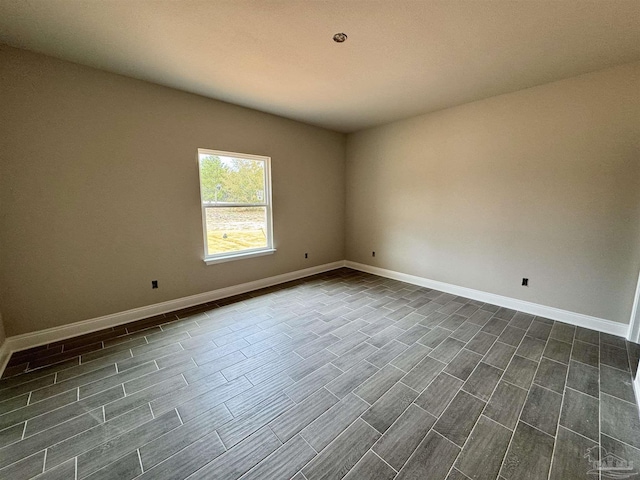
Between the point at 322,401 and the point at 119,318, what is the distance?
261cm

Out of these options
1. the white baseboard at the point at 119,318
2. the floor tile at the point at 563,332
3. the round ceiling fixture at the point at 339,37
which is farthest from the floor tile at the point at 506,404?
the white baseboard at the point at 119,318

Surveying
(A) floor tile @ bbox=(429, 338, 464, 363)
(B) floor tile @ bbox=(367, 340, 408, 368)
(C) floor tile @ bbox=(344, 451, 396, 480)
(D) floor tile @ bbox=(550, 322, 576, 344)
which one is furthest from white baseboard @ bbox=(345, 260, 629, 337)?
(C) floor tile @ bbox=(344, 451, 396, 480)

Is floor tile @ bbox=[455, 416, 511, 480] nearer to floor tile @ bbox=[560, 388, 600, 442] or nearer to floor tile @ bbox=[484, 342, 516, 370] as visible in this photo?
floor tile @ bbox=[560, 388, 600, 442]

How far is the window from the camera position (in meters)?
3.52

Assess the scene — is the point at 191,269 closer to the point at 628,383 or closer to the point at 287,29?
the point at 287,29

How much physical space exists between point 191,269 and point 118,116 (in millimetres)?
1923

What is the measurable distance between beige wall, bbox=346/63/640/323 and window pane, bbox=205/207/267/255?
233 cm

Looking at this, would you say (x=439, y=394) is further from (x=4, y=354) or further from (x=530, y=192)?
(x=4, y=354)

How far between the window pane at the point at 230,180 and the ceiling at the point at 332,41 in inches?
35.0

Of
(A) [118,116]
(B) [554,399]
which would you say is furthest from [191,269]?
(B) [554,399]

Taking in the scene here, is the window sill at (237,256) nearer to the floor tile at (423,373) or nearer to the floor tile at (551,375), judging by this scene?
the floor tile at (423,373)

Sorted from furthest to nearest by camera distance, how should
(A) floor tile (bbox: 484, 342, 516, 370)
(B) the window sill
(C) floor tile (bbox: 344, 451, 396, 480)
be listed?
(B) the window sill < (A) floor tile (bbox: 484, 342, 516, 370) < (C) floor tile (bbox: 344, 451, 396, 480)

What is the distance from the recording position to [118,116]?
276 centimetres

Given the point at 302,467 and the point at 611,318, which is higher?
the point at 611,318
